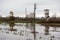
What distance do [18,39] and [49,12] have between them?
9.91 feet

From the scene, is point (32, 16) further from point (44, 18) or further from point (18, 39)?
point (18, 39)

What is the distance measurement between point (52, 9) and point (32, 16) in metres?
1.03

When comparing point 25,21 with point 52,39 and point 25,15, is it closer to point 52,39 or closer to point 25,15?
point 25,15

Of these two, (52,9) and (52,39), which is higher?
(52,9)

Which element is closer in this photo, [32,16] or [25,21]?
[32,16]

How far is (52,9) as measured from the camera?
23.5 ft

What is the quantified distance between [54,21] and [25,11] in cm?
197

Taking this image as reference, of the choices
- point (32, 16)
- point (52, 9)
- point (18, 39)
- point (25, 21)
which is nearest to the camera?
point (18, 39)

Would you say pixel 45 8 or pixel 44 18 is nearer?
pixel 45 8

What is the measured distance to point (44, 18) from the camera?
320 inches

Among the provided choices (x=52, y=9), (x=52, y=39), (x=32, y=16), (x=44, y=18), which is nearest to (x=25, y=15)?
(x=32, y=16)

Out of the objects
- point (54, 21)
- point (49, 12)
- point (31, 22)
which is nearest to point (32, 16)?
point (31, 22)

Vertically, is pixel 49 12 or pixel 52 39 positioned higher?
pixel 49 12

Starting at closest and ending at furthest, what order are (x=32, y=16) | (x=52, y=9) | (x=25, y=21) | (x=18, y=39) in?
(x=18, y=39) < (x=52, y=9) < (x=32, y=16) < (x=25, y=21)
